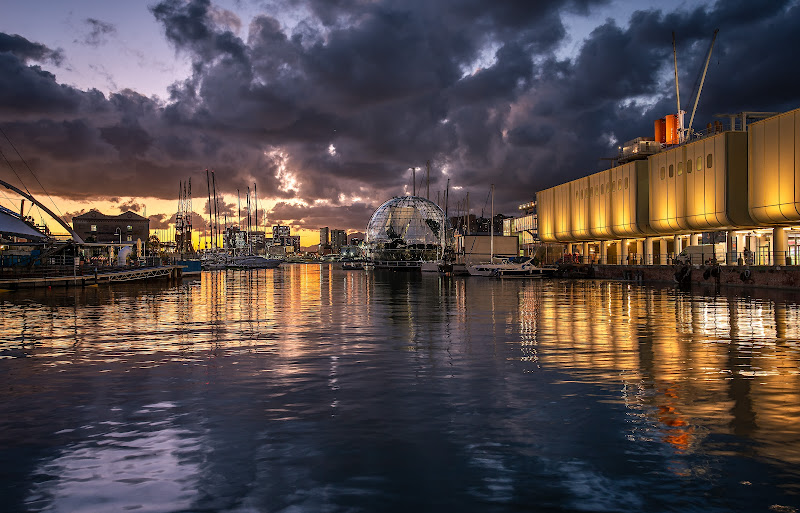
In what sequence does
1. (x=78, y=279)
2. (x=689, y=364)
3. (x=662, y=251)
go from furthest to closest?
1. (x=662, y=251)
2. (x=78, y=279)
3. (x=689, y=364)

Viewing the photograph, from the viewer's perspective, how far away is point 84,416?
40.3 ft

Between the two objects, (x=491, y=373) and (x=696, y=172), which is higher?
(x=696, y=172)

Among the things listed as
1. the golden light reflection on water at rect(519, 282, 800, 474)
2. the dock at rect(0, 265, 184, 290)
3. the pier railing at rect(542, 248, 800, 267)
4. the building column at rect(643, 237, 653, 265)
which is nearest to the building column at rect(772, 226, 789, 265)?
the pier railing at rect(542, 248, 800, 267)

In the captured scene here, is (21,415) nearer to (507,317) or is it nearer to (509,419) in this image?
(509,419)

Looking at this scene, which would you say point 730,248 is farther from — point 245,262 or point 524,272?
point 245,262

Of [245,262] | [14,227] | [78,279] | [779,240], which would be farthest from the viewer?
[245,262]

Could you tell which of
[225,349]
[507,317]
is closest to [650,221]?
[507,317]

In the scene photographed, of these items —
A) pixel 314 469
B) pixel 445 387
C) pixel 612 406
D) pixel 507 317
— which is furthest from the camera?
pixel 507 317

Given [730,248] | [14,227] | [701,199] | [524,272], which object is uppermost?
[701,199]

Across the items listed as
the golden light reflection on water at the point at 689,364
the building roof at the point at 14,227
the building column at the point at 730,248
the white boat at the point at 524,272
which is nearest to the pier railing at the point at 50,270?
the building roof at the point at 14,227

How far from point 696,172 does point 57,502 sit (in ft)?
301

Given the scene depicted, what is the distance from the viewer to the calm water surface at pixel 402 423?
26.7 ft

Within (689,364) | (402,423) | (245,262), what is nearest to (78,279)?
(689,364)

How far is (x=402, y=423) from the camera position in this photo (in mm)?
11508
